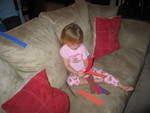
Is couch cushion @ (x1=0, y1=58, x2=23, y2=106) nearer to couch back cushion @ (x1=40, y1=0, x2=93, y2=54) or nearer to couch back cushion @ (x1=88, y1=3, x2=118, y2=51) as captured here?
couch back cushion @ (x1=40, y1=0, x2=93, y2=54)

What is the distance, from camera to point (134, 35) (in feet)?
5.83

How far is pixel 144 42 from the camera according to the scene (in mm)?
1749

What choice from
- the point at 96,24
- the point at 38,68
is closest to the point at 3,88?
the point at 38,68

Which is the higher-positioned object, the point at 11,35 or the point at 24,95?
the point at 11,35

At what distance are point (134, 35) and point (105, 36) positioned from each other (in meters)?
0.43

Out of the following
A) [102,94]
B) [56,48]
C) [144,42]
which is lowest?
[102,94]

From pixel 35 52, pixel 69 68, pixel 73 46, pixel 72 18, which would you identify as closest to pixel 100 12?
pixel 72 18

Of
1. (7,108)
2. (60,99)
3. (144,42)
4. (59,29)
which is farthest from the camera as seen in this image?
(144,42)

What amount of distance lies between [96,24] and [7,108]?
1.27 metres

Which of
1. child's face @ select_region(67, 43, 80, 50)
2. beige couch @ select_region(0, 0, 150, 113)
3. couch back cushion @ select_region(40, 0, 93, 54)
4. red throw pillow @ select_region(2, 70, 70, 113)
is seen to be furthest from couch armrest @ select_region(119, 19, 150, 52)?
red throw pillow @ select_region(2, 70, 70, 113)

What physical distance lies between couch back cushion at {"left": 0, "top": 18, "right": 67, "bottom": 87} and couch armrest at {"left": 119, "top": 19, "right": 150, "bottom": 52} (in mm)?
1037

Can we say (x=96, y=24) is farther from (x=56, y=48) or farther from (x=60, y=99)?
(x=60, y=99)

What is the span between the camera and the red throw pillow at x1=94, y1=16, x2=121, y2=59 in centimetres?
164

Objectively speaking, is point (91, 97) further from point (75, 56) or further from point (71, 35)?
point (71, 35)
